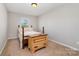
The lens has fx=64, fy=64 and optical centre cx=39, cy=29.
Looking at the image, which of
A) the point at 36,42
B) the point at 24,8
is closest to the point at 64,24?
the point at 36,42

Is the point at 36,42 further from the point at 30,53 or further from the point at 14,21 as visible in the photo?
the point at 14,21

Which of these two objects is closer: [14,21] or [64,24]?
[14,21]

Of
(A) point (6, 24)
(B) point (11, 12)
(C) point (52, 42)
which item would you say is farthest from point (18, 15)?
(C) point (52, 42)

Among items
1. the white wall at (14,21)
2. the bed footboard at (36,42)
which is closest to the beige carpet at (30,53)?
the bed footboard at (36,42)

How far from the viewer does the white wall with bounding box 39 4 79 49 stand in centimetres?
242

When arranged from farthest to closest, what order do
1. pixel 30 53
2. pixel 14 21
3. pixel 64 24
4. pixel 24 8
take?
pixel 64 24 < pixel 24 8 < pixel 14 21 < pixel 30 53

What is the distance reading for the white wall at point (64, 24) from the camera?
2.42m

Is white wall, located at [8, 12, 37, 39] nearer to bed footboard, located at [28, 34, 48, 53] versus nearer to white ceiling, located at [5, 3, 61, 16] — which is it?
white ceiling, located at [5, 3, 61, 16]

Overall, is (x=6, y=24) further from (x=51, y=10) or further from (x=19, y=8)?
(x=51, y=10)

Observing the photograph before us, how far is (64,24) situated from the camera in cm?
279

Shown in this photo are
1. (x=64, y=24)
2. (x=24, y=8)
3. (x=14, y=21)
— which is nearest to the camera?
(x=14, y=21)

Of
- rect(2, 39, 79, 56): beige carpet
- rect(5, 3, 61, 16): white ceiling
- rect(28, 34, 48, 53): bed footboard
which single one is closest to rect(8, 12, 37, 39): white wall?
rect(5, 3, 61, 16): white ceiling

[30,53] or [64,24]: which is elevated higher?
[64,24]

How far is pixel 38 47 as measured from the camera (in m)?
2.46
